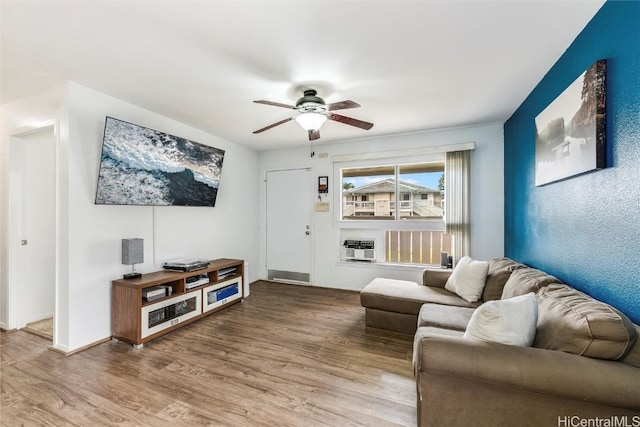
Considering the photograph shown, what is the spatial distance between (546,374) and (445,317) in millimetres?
988

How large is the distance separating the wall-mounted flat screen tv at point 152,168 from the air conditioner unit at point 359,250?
7.58ft

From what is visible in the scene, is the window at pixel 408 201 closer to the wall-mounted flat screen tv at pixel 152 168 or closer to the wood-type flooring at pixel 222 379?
the wood-type flooring at pixel 222 379

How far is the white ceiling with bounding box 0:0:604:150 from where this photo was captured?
1.55 meters

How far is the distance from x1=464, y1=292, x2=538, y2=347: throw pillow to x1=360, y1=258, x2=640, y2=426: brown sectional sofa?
0.06 metres

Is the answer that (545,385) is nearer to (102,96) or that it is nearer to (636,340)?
(636,340)

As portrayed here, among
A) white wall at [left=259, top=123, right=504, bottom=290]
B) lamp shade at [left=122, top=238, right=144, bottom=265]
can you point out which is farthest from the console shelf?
white wall at [left=259, top=123, right=504, bottom=290]

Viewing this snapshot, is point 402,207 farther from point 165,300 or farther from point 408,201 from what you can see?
Answer: point 165,300

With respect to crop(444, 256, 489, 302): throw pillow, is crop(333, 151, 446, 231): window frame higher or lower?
higher

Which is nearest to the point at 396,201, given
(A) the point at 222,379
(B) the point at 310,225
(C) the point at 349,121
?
(B) the point at 310,225

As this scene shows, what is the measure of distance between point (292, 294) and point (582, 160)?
3676mm

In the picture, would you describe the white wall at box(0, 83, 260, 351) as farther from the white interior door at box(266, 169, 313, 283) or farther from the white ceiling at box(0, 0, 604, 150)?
the white interior door at box(266, 169, 313, 283)

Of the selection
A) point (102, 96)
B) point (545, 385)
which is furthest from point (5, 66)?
point (545, 385)

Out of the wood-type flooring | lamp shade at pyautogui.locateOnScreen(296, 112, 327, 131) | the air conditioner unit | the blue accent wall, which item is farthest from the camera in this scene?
the air conditioner unit

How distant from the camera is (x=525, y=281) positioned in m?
2.01
